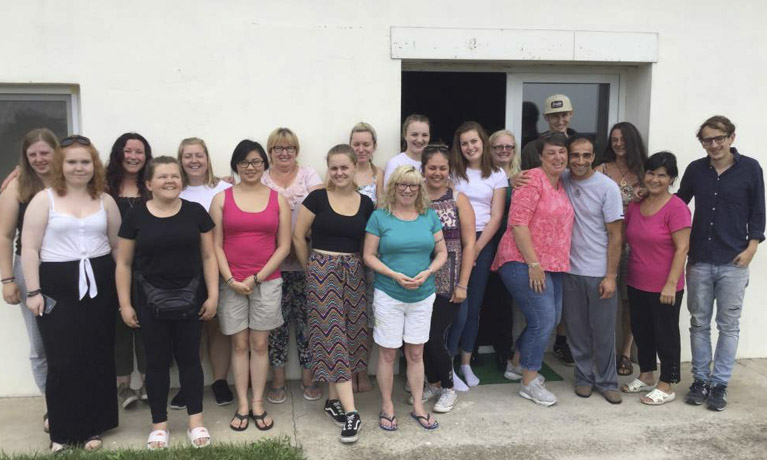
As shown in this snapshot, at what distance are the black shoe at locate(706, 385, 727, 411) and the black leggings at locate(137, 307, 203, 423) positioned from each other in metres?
3.36

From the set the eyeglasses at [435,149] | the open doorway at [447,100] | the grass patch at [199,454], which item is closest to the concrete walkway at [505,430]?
the grass patch at [199,454]

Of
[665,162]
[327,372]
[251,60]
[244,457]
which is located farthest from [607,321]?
[251,60]

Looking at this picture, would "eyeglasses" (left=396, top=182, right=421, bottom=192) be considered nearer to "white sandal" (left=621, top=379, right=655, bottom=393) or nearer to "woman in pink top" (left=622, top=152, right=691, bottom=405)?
"woman in pink top" (left=622, top=152, right=691, bottom=405)

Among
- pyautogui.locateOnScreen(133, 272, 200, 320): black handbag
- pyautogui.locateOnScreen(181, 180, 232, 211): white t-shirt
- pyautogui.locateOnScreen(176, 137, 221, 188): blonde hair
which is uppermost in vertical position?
pyautogui.locateOnScreen(176, 137, 221, 188): blonde hair

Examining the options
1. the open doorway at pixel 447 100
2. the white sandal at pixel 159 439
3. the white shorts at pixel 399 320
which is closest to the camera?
the white sandal at pixel 159 439

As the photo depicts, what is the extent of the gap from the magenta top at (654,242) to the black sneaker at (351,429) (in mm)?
2126

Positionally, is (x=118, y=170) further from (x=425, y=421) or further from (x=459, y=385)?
(x=459, y=385)

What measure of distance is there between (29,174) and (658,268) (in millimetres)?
4000

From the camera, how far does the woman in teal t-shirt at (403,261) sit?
11.8 feet

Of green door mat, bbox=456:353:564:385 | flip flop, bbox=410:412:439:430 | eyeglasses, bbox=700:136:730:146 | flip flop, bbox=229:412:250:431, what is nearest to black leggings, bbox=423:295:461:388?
flip flop, bbox=410:412:439:430

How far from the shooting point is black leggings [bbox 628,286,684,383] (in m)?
4.15

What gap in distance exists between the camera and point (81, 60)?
4.21 metres

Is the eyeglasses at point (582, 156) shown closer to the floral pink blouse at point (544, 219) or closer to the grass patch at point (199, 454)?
the floral pink blouse at point (544, 219)

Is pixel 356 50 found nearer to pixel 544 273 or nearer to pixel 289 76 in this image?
pixel 289 76
